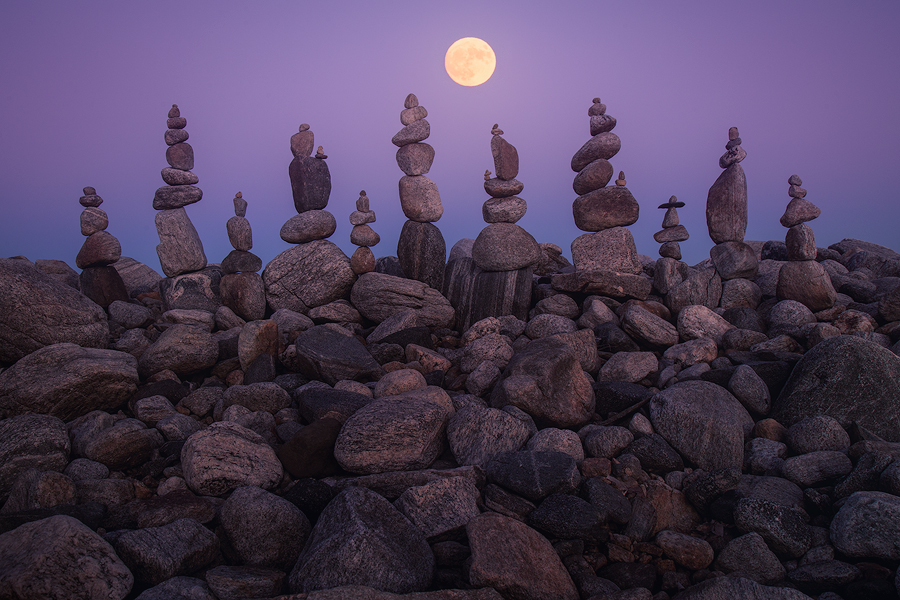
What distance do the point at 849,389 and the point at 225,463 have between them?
635cm

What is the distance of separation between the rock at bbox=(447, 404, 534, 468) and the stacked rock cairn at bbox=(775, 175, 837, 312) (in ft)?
20.3

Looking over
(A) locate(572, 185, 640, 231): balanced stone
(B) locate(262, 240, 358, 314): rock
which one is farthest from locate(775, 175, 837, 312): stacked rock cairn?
(B) locate(262, 240, 358, 314): rock

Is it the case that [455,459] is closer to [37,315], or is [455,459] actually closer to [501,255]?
[501,255]

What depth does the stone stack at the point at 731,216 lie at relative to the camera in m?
9.20

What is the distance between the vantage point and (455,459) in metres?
5.20

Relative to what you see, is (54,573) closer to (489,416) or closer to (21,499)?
(21,499)

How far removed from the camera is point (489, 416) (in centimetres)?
527

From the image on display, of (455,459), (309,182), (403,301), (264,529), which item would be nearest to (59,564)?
(264,529)

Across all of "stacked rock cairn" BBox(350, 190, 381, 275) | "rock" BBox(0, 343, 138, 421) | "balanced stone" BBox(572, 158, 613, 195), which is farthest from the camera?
"stacked rock cairn" BBox(350, 190, 381, 275)

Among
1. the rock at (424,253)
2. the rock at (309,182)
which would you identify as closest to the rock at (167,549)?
the rock at (424,253)

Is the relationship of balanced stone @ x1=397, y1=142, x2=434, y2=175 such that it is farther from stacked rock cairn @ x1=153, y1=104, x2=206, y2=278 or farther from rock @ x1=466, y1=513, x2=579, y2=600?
rock @ x1=466, y1=513, x2=579, y2=600

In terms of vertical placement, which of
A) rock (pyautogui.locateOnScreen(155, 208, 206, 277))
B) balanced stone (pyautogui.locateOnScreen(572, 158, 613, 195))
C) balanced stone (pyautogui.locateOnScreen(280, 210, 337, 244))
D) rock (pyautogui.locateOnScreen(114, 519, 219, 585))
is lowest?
rock (pyautogui.locateOnScreen(114, 519, 219, 585))

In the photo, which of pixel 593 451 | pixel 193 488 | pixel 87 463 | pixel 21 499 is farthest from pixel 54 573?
pixel 593 451

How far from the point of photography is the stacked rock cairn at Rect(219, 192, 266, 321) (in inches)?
395
